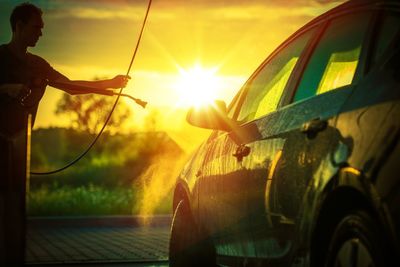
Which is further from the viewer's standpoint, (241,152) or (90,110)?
(90,110)

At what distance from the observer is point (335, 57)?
4922 mm

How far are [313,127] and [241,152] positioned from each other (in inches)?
50.7

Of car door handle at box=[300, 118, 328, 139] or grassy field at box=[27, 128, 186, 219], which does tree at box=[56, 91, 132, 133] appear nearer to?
grassy field at box=[27, 128, 186, 219]

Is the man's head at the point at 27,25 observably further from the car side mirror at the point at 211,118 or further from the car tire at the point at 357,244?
the car tire at the point at 357,244

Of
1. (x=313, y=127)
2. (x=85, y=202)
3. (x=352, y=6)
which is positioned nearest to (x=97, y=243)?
(x=85, y=202)

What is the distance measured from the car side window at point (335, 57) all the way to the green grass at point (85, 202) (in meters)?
14.7

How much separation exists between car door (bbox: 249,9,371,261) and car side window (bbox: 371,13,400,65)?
126 millimetres

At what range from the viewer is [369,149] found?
3.79m

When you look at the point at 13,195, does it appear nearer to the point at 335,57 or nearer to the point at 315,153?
the point at 315,153

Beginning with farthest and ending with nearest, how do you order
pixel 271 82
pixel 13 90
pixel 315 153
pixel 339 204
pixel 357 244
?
pixel 271 82
pixel 13 90
pixel 315 153
pixel 339 204
pixel 357 244

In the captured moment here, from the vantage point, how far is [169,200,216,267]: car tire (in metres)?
6.68

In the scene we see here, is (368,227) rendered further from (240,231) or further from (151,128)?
(151,128)

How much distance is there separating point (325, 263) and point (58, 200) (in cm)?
1725

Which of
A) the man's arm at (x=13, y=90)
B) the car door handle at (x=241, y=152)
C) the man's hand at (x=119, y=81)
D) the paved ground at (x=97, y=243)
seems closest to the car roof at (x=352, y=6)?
the car door handle at (x=241, y=152)
